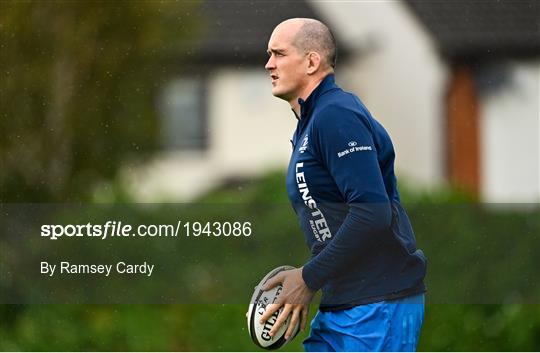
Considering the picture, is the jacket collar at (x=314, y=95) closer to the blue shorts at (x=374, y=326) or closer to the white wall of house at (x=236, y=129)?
the blue shorts at (x=374, y=326)

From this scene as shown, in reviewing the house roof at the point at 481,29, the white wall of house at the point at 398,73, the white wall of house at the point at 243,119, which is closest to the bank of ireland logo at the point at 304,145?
the house roof at the point at 481,29

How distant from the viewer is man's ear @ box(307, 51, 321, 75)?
14.7ft

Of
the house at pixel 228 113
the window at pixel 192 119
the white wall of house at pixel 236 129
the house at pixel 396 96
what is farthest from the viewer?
the window at pixel 192 119

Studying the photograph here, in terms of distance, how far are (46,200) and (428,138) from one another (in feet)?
13.3

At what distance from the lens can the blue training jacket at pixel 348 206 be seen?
4207 mm

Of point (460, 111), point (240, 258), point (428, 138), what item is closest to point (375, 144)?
point (240, 258)

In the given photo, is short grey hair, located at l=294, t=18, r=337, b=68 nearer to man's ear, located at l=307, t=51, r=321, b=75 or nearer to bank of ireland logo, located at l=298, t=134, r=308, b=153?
man's ear, located at l=307, t=51, r=321, b=75

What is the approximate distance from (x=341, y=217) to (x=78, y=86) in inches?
168

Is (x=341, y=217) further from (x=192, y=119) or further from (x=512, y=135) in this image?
(x=192, y=119)

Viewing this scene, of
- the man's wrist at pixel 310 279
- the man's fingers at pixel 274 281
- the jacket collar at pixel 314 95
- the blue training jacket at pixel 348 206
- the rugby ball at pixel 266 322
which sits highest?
the jacket collar at pixel 314 95

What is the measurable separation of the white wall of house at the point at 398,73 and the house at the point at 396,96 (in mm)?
14

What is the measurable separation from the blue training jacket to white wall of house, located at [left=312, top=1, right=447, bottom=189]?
6.46 meters

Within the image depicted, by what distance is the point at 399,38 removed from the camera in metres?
12.7

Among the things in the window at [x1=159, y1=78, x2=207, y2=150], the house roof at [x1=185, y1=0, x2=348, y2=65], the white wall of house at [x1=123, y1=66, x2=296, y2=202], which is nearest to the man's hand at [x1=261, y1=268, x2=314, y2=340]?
the house roof at [x1=185, y1=0, x2=348, y2=65]
